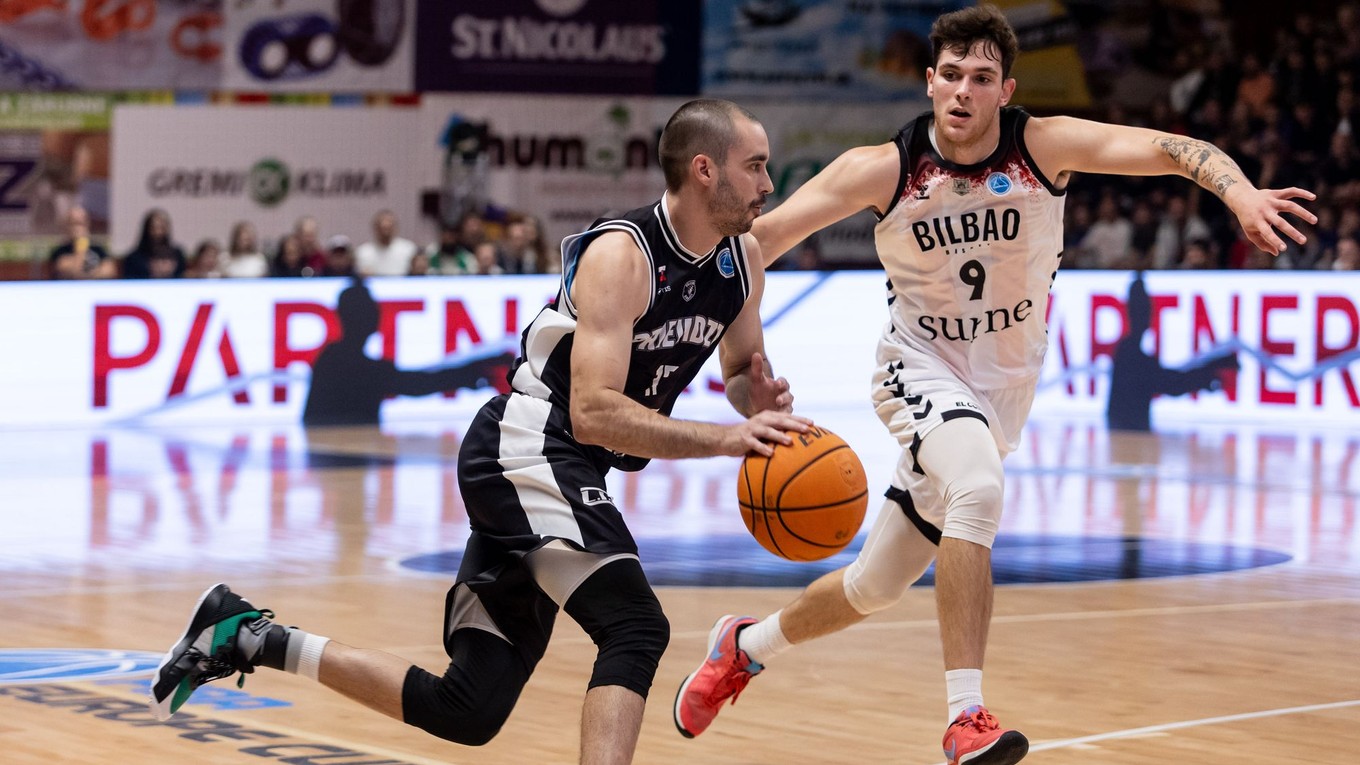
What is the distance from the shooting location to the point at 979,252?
643 cm

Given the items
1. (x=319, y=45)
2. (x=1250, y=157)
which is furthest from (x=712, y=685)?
(x=319, y=45)

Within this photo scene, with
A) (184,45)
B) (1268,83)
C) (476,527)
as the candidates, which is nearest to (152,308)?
(184,45)

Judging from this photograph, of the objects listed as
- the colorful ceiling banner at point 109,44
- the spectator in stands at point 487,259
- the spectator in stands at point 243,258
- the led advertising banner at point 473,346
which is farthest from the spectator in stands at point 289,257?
the colorful ceiling banner at point 109,44

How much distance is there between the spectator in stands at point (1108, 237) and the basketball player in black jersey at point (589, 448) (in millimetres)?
15569

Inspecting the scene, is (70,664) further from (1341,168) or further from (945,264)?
(1341,168)

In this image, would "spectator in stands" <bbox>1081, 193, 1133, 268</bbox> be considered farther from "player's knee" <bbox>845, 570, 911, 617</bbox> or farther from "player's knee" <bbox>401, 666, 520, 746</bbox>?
"player's knee" <bbox>401, 666, 520, 746</bbox>

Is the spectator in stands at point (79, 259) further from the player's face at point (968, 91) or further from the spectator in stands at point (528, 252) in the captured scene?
the player's face at point (968, 91)

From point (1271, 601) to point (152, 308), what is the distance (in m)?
8.80

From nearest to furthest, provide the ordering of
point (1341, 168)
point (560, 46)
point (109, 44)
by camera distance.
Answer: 1. point (1341, 168)
2. point (109, 44)
3. point (560, 46)

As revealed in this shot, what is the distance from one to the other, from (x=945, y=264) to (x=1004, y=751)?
1624 mm

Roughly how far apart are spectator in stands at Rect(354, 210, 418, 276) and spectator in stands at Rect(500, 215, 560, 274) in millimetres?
813

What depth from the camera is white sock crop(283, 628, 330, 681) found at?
5.38m

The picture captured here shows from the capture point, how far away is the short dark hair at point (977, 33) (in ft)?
20.7

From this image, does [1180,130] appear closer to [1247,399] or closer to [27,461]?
[1247,399]
